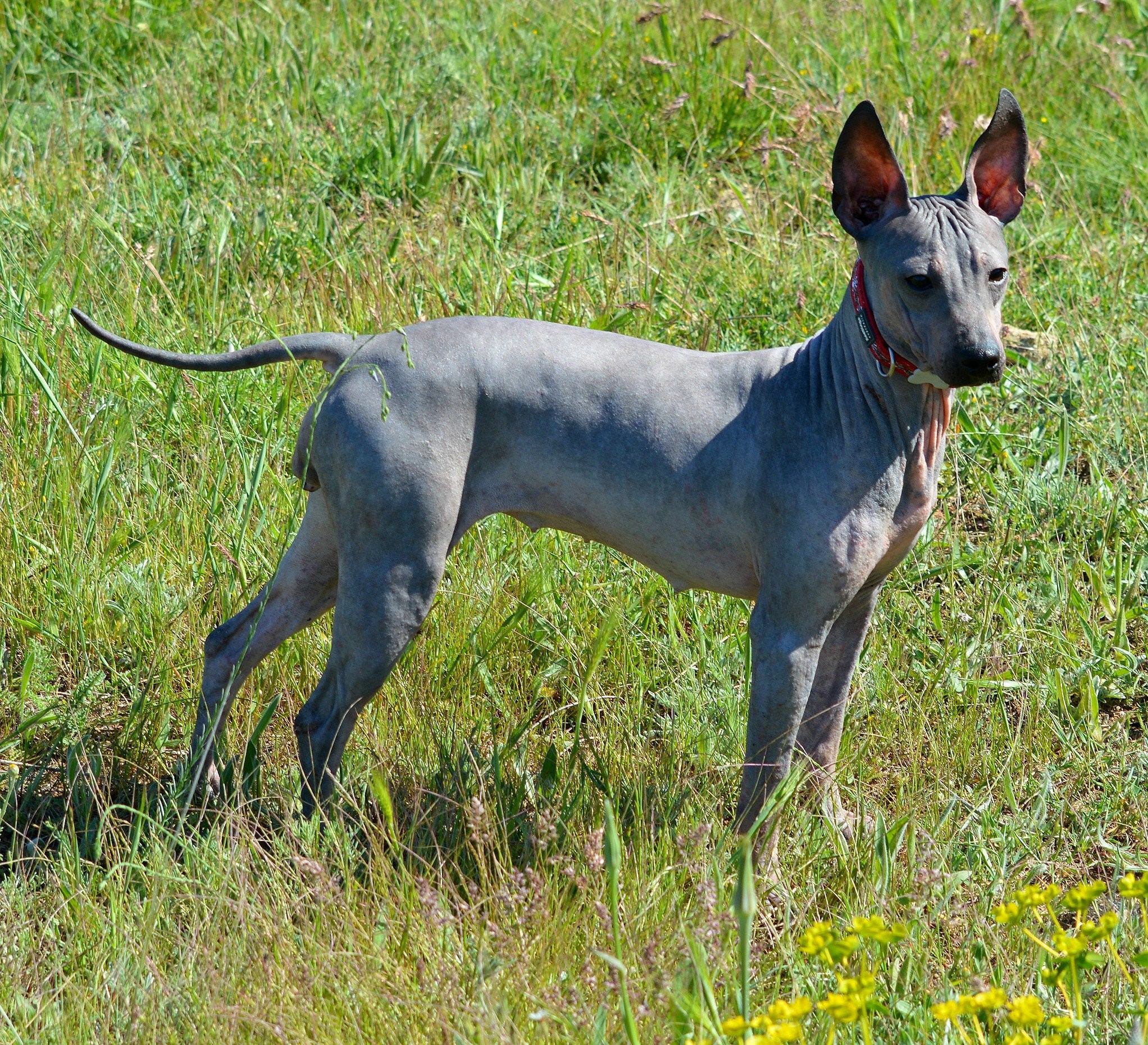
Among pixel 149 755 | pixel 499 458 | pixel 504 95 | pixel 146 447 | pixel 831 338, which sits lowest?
pixel 149 755

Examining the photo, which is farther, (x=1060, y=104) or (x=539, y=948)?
(x=1060, y=104)

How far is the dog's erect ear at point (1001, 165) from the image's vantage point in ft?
9.53

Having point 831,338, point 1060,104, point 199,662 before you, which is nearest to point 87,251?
point 199,662

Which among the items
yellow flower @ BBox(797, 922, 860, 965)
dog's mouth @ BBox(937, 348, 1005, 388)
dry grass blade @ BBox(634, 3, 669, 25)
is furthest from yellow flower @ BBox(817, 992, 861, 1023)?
dry grass blade @ BBox(634, 3, 669, 25)

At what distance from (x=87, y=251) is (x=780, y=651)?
324cm

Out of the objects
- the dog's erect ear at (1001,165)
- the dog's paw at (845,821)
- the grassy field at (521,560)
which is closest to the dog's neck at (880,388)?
the dog's erect ear at (1001,165)

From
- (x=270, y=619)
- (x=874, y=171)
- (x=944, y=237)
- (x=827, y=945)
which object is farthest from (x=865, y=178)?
(x=270, y=619)

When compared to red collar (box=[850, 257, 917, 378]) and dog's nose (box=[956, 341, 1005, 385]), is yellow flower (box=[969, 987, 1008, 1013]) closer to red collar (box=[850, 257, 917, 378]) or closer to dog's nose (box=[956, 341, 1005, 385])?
dog's nose (box=[956, 341, 1005, 385])

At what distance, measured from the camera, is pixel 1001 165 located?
9.75 ft

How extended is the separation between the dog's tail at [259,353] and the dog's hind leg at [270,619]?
0.35 m

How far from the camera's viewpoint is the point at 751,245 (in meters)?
5.39

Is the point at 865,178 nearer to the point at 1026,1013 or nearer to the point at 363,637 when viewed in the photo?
the point at 363,637

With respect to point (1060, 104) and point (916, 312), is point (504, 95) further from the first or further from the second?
point (916, 312)

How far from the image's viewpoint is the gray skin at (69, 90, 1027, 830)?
2.92 metres
